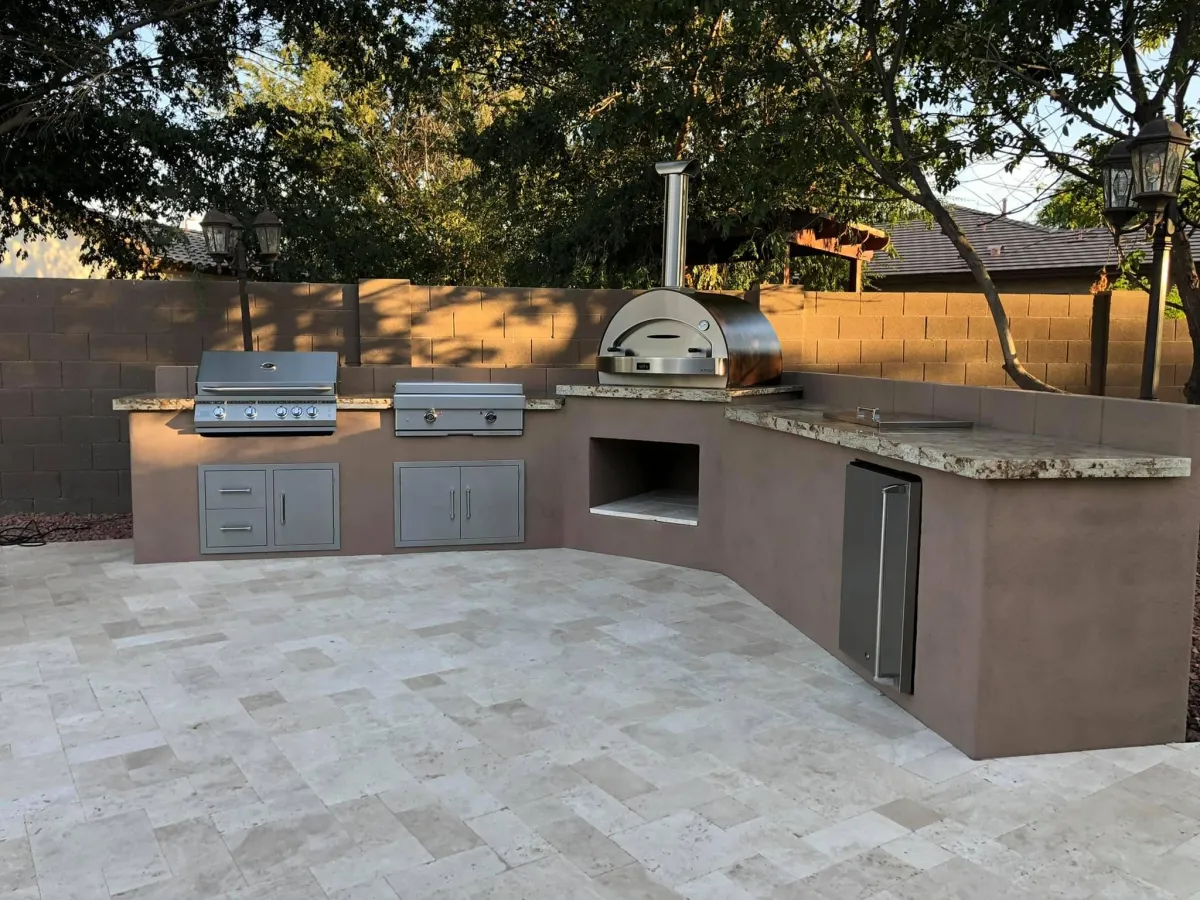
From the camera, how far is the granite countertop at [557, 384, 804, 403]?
498 cm

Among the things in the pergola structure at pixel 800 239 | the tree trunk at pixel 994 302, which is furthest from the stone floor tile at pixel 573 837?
the pergola structure at pixel 800 239

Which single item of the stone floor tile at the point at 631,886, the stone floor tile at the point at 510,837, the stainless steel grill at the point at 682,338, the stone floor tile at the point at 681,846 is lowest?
the stone floor tile at the point at 510,837

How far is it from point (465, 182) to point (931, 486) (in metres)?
7.51

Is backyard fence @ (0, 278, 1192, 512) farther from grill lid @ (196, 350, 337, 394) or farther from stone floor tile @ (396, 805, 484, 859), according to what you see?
stone floor tile @ (396, 805, 484, 859)

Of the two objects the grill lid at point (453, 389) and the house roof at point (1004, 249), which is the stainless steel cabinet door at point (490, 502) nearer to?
the grill lid at point (453, 389)

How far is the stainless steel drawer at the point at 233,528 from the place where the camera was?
5.16 meters

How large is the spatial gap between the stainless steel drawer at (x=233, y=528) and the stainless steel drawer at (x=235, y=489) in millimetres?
40

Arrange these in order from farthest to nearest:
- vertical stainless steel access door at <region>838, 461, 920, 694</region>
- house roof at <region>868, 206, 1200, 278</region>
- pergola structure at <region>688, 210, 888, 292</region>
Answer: house roof at <region>868, 206, 1200, 278</region>, pergola structure at <region>688, 210, 888, 292</region>, vertical stainless steel access door at <region>838, 461, 920, 694</region>

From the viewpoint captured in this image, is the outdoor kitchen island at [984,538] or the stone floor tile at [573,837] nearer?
the stone floor tile at [573,837]

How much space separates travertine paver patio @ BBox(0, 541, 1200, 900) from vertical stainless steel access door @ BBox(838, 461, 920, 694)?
7.3 inches

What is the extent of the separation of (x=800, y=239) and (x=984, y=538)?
5924 millimetres

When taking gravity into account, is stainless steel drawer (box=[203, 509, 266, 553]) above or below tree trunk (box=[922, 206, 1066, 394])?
below

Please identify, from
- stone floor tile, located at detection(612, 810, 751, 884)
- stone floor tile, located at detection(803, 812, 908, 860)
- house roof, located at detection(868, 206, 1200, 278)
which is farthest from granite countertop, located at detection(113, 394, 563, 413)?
house roof, located at detection(868, 206, 1200, 278)

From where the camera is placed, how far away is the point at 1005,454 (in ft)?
9.14
